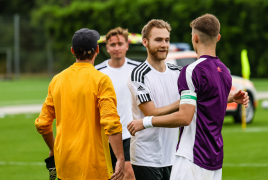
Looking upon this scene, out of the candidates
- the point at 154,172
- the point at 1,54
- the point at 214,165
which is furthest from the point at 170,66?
the point at 1,54

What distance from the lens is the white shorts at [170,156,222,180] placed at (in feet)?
12.0

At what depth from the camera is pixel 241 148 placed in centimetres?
A: 1026

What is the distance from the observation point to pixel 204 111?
3.64 metres

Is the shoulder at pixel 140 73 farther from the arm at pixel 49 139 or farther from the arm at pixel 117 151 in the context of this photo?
the arm at pixel 49 139

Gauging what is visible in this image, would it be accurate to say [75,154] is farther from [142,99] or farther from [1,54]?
[1,54]

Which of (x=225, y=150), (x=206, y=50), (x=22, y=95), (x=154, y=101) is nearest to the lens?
(x=206, y=50)

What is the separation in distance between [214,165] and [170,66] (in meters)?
1.43

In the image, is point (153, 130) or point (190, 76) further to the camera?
point (153, 130)

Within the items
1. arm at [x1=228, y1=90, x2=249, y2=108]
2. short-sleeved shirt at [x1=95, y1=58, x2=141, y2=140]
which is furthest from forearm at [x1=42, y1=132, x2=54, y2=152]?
short-sleeved shirt at [x1=95, y1=58, x2=141, y2=140]

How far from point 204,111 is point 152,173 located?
3.86ft

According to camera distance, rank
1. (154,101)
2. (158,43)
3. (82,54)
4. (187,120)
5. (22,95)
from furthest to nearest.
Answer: (22,95)
(158,43)
(154,101)
(82,54)
(187,120)

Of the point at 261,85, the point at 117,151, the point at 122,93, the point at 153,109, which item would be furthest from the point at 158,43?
the point at 261,85

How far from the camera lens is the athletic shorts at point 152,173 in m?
4.54

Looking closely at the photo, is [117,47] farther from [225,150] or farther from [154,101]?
[225,150]
